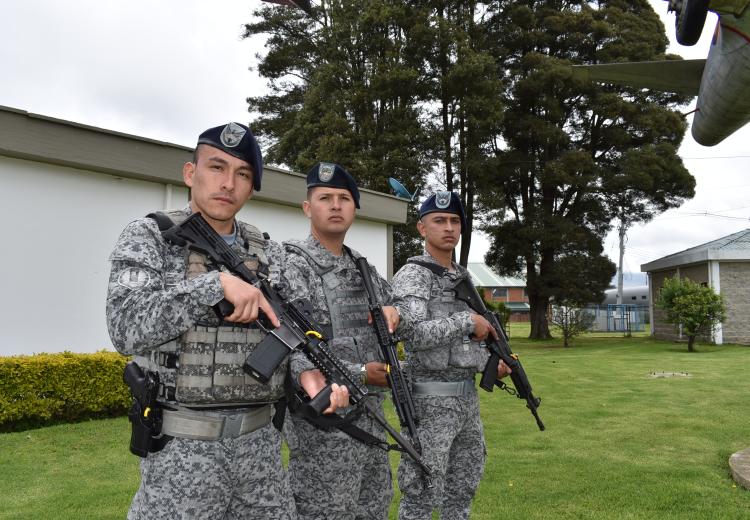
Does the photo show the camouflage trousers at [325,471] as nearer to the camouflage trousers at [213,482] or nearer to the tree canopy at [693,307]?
the camouflage trousers at [213,482]

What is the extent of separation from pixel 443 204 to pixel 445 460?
4.99ft

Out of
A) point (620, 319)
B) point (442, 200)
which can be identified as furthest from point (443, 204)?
point (620, 319)

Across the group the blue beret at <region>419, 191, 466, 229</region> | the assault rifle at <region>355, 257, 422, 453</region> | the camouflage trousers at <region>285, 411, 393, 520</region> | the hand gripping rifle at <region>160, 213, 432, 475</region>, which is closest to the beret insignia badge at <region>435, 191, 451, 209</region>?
the blue beret at <region>419, 191, 466, 229</region>

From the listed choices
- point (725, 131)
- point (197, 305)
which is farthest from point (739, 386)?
point (197, 305)

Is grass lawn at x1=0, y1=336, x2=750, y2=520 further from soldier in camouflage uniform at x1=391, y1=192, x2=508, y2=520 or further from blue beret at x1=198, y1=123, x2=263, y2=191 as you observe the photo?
blue beret at x1=198, y1=123, x2=263, y2=191

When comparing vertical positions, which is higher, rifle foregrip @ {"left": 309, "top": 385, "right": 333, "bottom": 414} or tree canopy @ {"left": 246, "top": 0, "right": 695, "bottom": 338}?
tree canopy @ {"left": 246, "top": 0, "right": 695, "bottom": 338}

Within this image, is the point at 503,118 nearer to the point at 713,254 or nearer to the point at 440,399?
the point at 713,254

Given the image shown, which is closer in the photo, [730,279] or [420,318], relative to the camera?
[420,318]

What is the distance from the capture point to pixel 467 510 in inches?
135

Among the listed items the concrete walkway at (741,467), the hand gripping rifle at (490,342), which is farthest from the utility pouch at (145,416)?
the concrete walkway at (741,467)

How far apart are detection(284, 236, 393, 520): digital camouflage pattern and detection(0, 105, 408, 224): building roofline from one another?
19.0 feet

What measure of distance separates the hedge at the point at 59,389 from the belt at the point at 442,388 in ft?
17.2

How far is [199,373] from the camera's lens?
1928mm

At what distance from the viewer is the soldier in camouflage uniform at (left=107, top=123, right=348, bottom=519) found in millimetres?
1802
